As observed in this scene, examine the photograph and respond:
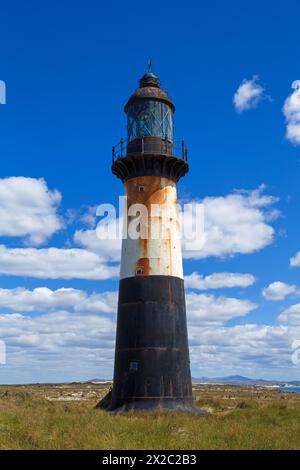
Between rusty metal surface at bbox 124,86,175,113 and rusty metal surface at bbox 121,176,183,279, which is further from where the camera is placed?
rusty metal surface at bbox 124,86,175,113

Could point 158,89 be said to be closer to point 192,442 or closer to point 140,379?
point 140,379

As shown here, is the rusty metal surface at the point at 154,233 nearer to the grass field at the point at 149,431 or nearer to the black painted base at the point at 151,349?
the black painted base at the point at 151,349

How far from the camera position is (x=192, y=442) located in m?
12.2

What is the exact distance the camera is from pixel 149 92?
20.7 m

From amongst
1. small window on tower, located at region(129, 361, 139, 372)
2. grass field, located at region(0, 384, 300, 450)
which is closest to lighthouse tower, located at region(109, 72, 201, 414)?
small window on tower, located at region(129, 361, 139, 372)

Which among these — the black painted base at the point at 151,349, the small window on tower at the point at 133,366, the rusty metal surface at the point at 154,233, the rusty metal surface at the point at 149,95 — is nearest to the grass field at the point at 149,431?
the black painted base at the point at 151,349

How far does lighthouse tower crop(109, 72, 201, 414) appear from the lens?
715 inches

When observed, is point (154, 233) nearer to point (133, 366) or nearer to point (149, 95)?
point (133, 366)

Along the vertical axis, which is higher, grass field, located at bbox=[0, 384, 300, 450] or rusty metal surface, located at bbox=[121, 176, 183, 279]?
rusty metal surface, located at bbox=[121, 176, 183, 279]

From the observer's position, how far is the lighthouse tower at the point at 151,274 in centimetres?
1817

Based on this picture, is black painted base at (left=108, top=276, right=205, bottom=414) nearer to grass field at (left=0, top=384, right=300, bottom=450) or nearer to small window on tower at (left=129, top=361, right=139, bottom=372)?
small window on tower at (left=129, top=361, right=139, bottom=372)

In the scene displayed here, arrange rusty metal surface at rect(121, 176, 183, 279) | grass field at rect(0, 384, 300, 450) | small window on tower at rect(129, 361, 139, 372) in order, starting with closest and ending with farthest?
grass field at rect(0, 384, 300, 450)
small window on tower at rect(129, 361, 139, 372)
rusty metal surface at rect(121, 176, 183, 279)

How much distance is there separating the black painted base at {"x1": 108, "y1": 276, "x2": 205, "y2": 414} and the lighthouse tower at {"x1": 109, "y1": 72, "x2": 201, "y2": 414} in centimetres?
3
